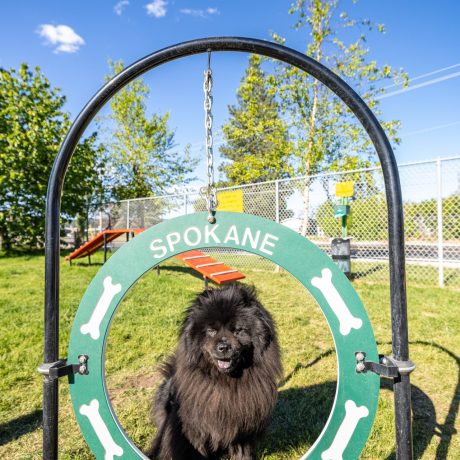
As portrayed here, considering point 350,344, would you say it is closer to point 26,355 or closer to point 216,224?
point 216,224

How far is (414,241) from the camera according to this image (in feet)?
25.6

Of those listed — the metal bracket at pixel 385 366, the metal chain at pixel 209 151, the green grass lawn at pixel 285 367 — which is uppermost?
the metal chain at pixel 209 151

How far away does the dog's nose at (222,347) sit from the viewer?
1960mm

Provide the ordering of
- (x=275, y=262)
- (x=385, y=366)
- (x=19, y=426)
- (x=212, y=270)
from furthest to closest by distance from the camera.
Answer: (x=212, y=270) < (x=19, y=426) < (x=275, y=262) < (x=385, y=366)

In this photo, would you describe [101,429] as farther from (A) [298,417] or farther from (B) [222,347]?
(A) [298,417]

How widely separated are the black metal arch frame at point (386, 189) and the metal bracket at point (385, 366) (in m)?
0.03

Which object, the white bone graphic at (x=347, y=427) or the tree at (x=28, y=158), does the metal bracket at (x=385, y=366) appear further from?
the tree at (x=28, y=158)

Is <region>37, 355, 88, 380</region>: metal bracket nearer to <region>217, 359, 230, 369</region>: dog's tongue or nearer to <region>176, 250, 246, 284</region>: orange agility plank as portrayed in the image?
<region>217, 359, 230, 369</region>: dog's tongue

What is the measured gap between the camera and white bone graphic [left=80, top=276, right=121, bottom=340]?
1.66 m

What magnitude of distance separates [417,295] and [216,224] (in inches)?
238

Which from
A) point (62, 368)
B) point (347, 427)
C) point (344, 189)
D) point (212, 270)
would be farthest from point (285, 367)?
point (344, 189)

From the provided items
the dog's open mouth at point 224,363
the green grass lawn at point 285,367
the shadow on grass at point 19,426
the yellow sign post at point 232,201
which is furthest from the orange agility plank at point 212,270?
the dog's open mouth at point 224,363

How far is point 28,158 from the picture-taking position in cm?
1400

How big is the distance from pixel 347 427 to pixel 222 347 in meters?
0.75
